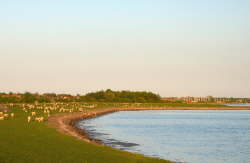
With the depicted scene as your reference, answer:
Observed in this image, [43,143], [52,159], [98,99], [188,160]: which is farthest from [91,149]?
[98,99]

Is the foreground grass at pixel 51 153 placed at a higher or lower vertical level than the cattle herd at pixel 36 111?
lower

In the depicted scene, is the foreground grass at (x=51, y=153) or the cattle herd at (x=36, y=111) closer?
the foreground grass at (x=51, y=153)

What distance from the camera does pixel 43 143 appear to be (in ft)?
86.1

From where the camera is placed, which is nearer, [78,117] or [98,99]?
[78,117]

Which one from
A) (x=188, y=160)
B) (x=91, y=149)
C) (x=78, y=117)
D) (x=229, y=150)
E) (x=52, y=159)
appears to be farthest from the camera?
(x=78, y=117)

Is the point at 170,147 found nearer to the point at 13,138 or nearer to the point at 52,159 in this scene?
the point at 13,138

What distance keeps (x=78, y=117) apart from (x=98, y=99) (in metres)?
123

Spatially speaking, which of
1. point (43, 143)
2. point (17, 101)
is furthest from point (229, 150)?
point (17, 101)

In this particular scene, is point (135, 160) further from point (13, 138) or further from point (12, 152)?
point (13, 138)

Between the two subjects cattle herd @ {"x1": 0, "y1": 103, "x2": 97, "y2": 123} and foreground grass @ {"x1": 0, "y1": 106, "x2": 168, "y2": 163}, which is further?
cattle herd @ {"x1": 0, "y1": 103, "x2": 97, "y2": 123}

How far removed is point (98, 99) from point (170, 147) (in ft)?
541

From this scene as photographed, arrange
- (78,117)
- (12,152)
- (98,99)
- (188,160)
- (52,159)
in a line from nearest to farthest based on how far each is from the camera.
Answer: (52,159) → (12,152) → (188,160) → (78,117) → (98,99)

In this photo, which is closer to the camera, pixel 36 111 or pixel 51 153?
pixel 51 153

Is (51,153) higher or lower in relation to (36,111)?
lower
